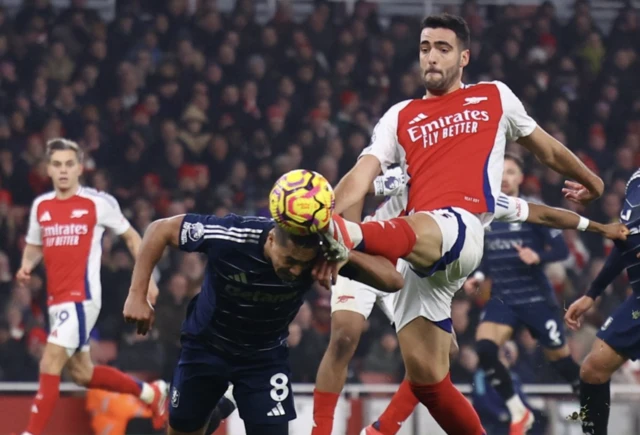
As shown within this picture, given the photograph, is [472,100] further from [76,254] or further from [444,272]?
[76,254]

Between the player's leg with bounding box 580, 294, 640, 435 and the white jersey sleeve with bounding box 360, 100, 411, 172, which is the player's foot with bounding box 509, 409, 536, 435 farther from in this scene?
the white jersey sleeve with bounding box 360, 100, 411, 172

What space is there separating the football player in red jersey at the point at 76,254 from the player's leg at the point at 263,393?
3417mm

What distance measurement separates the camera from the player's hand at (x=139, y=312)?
229 inches

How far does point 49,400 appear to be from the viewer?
923 cm

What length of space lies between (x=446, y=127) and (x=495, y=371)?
3509mm

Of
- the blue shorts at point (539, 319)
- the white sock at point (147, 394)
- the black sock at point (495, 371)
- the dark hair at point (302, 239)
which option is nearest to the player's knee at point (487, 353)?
the black sock at point (495, 371)

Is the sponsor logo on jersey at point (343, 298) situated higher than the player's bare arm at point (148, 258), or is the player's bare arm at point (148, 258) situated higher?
the player's bare arm at point (148, 258)

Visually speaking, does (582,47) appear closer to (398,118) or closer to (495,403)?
(495,403)

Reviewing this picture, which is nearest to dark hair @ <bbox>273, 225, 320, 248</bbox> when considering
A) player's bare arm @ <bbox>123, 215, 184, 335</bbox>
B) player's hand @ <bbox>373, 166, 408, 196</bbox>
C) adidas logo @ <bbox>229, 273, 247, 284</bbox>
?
adidas logo @ <bbox>229, 273, 247, 284</bbox>

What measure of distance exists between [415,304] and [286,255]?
1303 millimetres

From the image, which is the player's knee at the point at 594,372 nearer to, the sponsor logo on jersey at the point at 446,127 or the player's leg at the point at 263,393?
the sponsor logo on jersey at the point at 446,127

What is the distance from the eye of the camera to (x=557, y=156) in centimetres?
706

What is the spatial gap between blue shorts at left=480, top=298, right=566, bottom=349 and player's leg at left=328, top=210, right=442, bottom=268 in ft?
12.3

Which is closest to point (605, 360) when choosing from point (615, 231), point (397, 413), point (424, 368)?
point (615, 231)
